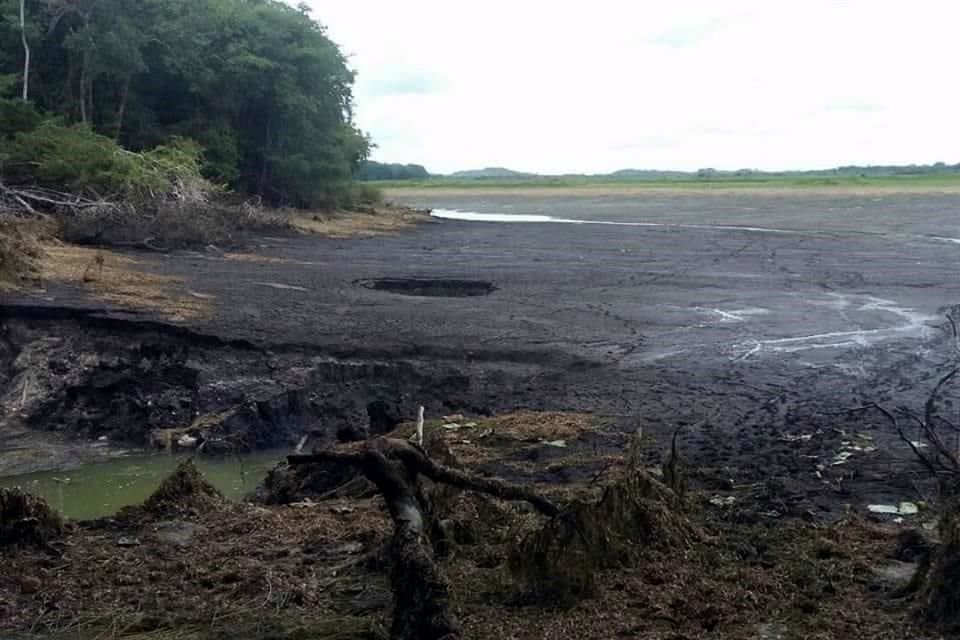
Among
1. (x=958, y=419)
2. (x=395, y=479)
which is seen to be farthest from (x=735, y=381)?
(x=395, y=479)

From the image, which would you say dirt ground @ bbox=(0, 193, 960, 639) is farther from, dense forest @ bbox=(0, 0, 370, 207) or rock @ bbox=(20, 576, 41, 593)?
dense forest @ bbox=(0, 0, 370, 207)

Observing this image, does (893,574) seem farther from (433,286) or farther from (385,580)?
(433,286)

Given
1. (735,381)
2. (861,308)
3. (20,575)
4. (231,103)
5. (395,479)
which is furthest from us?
(231,103)

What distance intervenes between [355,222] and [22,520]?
109ft

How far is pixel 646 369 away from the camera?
13.4 meters

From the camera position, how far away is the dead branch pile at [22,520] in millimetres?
5973

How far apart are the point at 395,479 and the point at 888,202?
50569mm

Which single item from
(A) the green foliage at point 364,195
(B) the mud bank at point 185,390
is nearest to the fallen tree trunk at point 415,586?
(B) the mud bank at point 185,390

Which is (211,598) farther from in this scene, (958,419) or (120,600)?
(958,419)

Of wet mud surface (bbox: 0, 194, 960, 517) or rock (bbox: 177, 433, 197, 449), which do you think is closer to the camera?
wet mud surface (bbox: 0, 194, 960, 517)

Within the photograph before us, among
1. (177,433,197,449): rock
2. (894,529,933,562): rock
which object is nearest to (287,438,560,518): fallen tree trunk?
(894,529,933,562): rock

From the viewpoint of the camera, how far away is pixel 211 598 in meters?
5.36

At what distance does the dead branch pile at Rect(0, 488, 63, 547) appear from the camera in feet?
19.6

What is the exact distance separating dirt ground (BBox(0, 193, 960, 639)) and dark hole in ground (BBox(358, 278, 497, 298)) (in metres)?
0.08
